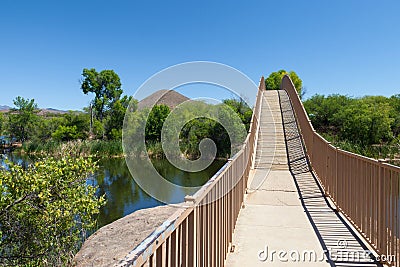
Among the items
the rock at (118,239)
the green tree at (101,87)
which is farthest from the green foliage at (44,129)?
the rock at (118,239)

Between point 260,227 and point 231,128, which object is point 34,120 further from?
point 260,227

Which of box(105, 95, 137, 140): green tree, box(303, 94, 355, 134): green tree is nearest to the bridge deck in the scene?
box(303, 94, 355, 134): green tree

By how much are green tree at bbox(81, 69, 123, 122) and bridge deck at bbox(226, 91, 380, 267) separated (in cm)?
4530

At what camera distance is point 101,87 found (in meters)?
50.6

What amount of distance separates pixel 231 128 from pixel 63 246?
2133 centimetres

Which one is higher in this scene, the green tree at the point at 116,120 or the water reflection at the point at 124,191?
the green tree at the point at 116,120

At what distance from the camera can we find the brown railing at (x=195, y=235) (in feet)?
4.15

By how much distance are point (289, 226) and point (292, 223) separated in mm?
157

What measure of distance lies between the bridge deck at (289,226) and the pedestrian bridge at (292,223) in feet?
0.04

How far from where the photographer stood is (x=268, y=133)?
11742 millimetres

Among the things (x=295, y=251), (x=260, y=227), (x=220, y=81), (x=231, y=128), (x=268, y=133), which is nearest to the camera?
(x=295, y=251)

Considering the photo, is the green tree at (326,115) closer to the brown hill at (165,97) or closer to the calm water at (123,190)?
the calm water at (123,190)

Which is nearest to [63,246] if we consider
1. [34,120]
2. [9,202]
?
[9,202]

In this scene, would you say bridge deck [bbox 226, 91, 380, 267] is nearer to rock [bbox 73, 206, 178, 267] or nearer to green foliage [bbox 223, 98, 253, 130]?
rock [bbox 73, 206, 178, 267]
